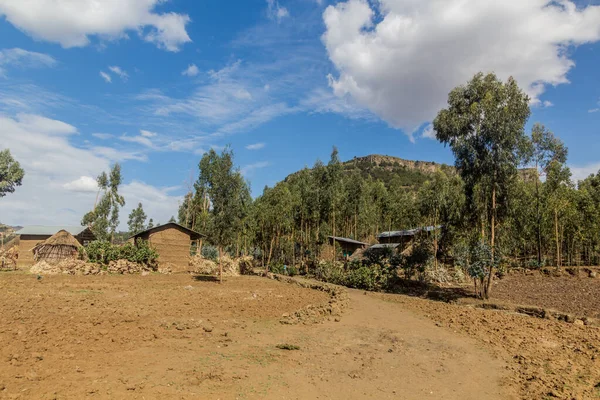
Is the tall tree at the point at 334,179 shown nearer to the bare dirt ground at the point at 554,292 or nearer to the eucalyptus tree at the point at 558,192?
the bare dirt ground at the point at 554,292

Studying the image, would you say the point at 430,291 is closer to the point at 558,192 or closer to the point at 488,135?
the point at 488,135

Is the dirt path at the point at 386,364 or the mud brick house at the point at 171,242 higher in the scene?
the mud brick house at the point at 171,242

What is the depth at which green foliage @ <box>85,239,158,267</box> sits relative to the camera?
29.6 metres

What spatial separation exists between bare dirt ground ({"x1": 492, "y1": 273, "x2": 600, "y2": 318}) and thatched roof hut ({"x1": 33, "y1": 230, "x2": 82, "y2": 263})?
3550cm

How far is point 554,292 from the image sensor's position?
62.8ft

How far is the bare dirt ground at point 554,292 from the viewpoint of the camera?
15641 mm

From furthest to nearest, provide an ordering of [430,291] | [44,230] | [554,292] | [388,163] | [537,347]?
[388,163], [44,230], [430,291], [554,292], [537,347]

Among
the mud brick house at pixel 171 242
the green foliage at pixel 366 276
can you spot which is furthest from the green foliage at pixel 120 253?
the green foliage at pixel 366 276

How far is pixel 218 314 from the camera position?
13414 millimetres

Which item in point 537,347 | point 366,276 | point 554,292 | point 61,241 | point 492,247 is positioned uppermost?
point 492,247

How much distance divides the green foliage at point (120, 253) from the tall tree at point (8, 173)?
891 inches

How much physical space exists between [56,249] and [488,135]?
3723cm

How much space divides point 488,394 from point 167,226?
102 ft

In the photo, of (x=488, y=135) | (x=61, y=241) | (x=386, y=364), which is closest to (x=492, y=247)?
(x=488, y=135)
